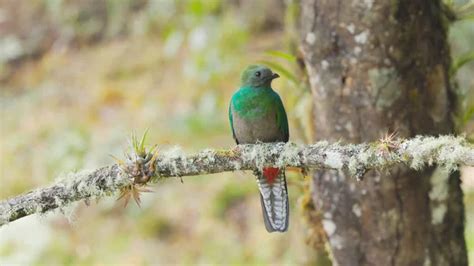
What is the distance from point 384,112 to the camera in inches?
117

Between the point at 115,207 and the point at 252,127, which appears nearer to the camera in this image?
the point at 252,127

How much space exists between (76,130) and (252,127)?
5.10m

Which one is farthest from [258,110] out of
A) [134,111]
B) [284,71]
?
[134,111]

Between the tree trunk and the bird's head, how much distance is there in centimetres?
21

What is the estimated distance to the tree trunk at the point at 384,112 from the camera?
2.94 meters

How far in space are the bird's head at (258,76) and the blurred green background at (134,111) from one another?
2.11 meters

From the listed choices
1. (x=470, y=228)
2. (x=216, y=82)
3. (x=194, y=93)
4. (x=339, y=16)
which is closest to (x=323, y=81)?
(x=339, y=16)

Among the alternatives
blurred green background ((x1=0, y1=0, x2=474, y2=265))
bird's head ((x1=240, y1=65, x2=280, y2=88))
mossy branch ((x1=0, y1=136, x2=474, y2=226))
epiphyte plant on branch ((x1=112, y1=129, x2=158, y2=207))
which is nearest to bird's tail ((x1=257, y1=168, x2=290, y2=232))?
mossy branch ((x1=0, y1=136, x2=474, y2=226))

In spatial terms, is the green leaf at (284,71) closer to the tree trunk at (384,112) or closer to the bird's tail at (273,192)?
the tree trunk at (384,112)

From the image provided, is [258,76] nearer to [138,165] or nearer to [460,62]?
[460,62]

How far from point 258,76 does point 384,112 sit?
616 mm

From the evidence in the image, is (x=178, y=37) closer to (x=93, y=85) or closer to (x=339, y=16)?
(x=93, y=85)

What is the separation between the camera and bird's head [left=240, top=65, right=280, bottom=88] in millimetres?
3232

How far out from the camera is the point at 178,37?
7.50 metres
